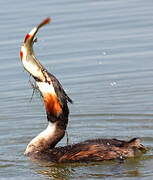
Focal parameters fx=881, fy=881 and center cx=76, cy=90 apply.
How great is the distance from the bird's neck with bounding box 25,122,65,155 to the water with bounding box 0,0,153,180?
183 millimetres

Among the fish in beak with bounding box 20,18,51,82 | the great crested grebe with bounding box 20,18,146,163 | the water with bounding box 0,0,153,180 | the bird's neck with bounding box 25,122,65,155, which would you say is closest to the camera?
the fish in beak with bounding box 20,18,51,82

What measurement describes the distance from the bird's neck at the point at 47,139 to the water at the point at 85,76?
0.60ft

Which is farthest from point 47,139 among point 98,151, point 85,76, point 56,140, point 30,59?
point 85,76

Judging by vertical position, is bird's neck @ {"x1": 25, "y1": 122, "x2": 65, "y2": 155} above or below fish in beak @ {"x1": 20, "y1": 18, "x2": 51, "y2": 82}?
below

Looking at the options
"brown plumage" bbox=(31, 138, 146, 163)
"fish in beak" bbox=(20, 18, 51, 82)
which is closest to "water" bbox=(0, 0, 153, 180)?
"brown plumage" bbox=(31, 138, 146, 163)

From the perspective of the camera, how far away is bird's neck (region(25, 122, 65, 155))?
35.4ft

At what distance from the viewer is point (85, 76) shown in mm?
14125

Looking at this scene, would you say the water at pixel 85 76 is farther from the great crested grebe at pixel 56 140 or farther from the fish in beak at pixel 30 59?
the fish in beak at pixel 30 59

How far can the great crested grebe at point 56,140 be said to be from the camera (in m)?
10.3

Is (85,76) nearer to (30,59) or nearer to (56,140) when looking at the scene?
(56,140)

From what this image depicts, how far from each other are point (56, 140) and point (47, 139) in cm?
12

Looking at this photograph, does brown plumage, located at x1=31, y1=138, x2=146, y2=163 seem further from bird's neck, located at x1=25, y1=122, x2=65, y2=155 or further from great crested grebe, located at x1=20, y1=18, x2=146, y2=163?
bird's neck, located at x1=25, y1=122, x2=65, y2=155

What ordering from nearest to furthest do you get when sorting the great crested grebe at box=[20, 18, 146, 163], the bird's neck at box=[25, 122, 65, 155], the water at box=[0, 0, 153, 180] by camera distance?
the great crested grebe at box=[20, 18, 146, 163] → the water at box=[0, 0, 153, 180] → the bird's neck at box=[25, 122, 65, 155]

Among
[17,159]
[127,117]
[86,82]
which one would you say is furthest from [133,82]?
[17,159]
